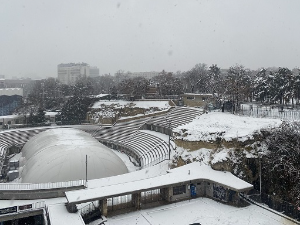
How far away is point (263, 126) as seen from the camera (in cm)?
2120

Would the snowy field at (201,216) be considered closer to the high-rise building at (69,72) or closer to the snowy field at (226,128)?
the snowy field at (226,128)

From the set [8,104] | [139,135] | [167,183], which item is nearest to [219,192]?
[167,183]

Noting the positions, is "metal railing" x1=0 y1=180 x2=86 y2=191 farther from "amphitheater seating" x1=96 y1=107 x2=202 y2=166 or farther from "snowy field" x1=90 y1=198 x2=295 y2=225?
"amphitheater seating" x1=96 y1=107 x2=202 y2=166

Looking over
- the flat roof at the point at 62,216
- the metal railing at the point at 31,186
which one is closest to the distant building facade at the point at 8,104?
the metal railing at the point at 31,186

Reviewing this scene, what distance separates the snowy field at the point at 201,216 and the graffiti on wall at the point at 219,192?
17.2 inches

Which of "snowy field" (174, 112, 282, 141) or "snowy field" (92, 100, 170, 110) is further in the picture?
"snowy field" (92, 100, 170, 110)

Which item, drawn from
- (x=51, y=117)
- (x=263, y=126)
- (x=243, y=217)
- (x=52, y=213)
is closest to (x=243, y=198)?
(x=243, y=217)

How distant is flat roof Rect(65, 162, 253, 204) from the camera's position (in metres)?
15.1

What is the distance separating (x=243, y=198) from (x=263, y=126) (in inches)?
244

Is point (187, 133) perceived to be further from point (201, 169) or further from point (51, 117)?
point (51, 117)

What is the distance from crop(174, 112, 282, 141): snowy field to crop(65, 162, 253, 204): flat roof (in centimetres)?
249

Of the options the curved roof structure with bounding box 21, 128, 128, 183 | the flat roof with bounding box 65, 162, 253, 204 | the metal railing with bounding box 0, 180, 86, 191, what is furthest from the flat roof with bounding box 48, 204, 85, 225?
the curved roof structure with bounding box 21, 128, 128, 183

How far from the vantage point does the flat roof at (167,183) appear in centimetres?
1515

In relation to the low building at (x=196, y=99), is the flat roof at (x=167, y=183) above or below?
below
